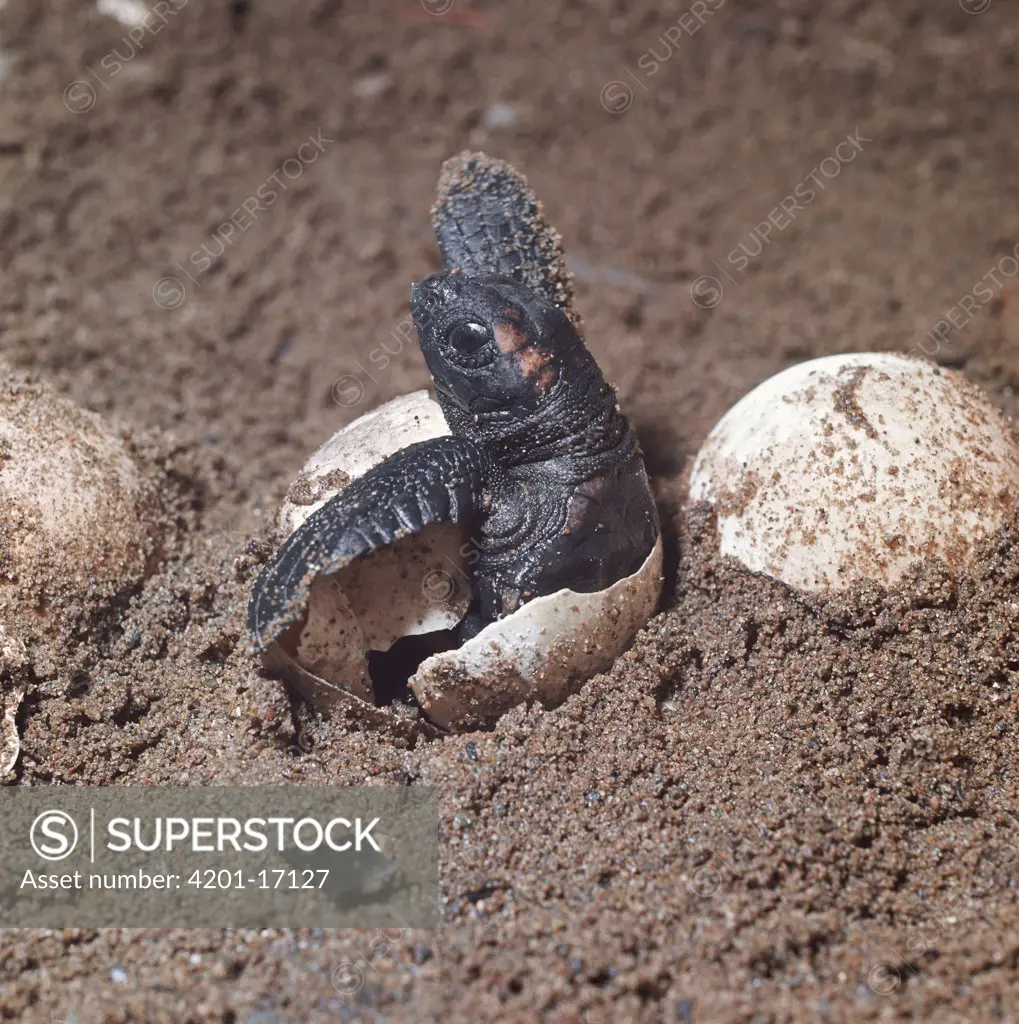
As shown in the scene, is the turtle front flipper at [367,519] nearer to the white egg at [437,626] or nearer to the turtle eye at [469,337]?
the white egg at [437,626]

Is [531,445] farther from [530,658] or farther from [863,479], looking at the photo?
[863,479]

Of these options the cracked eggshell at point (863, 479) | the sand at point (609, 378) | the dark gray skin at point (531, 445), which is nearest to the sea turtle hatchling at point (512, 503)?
the dark gray skin at point (531, 445)

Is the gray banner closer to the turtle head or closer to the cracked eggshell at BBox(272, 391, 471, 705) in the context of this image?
the cracked eggshell at BBox(272, 391, 471, 705)

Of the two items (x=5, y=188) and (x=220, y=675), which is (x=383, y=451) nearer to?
(x=220, y=675)

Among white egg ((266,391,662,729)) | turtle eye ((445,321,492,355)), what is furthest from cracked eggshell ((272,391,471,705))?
turtle eye ((445,321,492,355))

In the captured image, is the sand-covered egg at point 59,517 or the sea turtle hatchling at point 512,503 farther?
the sand-covered egg at point 59,517

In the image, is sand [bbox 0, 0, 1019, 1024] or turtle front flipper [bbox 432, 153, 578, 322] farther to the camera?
turtle front flipper [bbox 432, 153, 578, 322]

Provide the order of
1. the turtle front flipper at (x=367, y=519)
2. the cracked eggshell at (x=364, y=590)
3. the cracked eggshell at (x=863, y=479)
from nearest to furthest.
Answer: the turtle front flipper at (x=367, y=519) < the cracked eggshell at (x=364, y=590) < the cracked eggshell at (x=863, y=479)

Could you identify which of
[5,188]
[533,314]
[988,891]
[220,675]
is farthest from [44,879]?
[5,188]

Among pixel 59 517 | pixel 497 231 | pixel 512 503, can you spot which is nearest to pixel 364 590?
pixel 512 503
